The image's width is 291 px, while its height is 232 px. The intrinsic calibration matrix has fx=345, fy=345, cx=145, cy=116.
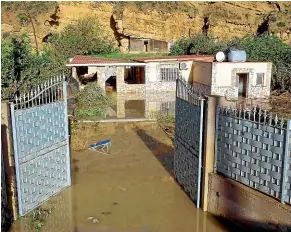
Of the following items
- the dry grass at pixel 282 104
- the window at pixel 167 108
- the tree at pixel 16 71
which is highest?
the tree at pixel 16 71

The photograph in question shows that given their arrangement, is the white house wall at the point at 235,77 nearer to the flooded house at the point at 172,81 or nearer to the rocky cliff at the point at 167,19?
the flooded house at the point at 172,81

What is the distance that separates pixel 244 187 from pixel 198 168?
129 centimetres

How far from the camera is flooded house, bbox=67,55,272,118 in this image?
69.6 ft

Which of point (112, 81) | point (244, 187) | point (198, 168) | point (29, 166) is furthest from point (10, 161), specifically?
point (112, 81)

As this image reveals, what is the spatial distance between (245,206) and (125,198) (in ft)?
9.83

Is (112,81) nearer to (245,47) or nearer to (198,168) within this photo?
(245,47)

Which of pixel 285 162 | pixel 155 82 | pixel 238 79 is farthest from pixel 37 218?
pixel 155 82

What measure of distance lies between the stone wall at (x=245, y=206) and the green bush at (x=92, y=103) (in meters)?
10.8

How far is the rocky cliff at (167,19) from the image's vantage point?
4128 centimetres

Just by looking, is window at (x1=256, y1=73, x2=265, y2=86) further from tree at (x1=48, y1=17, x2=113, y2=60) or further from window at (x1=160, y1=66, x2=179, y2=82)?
tree at (x1=48, y1=17, x2=113, y2=60)


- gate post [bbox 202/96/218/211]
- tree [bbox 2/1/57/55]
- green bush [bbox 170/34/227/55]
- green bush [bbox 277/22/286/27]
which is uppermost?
tree [bbox 2/1/57/55]

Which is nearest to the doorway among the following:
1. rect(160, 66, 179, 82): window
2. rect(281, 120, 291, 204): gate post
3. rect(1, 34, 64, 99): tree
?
rect(160, 66, 179, 82): window

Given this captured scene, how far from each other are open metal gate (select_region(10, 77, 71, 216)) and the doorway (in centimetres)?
1703

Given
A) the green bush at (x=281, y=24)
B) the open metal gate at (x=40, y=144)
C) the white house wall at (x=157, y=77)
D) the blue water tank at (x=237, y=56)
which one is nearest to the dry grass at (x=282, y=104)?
the blue water tank at (x=237, y=56)
